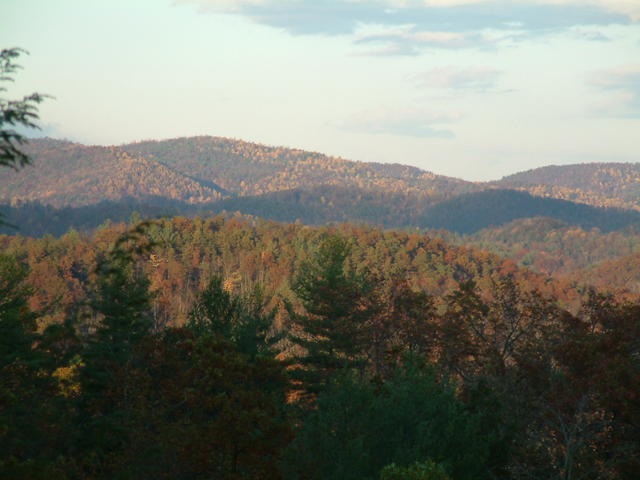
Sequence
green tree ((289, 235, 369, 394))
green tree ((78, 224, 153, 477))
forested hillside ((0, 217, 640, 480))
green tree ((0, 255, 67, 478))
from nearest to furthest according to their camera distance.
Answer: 1. green tree ((0, 255, 67, 478))
2. forested hillside ((0, 217, 640, 480))
3. green tree ((78, 224, 153, 477))
4. green tree ((289, 235, 369, 394))

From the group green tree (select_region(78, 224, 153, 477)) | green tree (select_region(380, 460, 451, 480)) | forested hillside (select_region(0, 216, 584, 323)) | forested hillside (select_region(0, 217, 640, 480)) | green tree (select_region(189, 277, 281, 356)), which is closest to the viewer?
green tree (select_region(380, 460, 451, 480))

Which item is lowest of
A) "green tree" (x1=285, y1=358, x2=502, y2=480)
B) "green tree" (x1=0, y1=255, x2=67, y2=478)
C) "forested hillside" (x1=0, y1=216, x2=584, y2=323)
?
"forested hillside" (x1=0, y1=216, x2=584, y2=323)

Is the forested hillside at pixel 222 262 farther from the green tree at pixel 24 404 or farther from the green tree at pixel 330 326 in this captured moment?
the green tree at pixel 24 404

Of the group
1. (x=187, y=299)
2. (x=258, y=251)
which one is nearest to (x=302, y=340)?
(x=187, y=299)

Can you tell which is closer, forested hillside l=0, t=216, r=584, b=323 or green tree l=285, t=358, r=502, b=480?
green tree l=285, t=358, r=502, b=480

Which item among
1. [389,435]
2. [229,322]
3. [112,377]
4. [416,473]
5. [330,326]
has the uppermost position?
[416,473]

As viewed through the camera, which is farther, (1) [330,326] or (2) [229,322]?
(2) [229,322]

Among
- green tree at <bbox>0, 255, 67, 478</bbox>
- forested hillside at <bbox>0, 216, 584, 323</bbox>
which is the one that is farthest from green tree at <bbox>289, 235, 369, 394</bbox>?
forested hillside at <bbox>0, 216, 584, 323</bbox>

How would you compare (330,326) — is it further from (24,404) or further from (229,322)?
(24,404)

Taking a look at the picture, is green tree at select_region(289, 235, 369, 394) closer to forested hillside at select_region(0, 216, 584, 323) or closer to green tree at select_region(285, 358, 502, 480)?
green tree at select_region(285, 358, 502, 480)

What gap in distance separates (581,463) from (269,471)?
8958mm

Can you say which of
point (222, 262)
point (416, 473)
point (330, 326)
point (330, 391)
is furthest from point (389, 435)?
point (222, 262)

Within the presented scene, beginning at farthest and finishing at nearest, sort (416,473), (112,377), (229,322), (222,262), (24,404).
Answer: (222,262) → (229,322) → (112,377) → (24,404) → (416,473)

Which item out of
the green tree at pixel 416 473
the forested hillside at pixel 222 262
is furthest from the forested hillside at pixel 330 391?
the forested hillside at pixel 222 262
